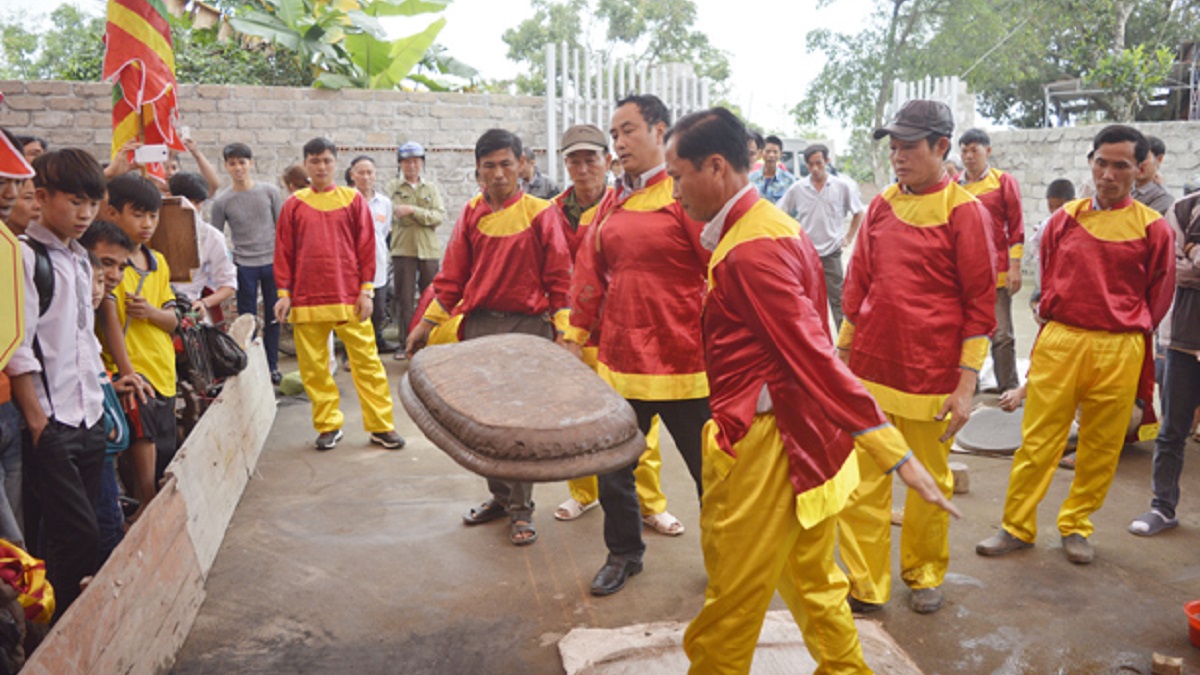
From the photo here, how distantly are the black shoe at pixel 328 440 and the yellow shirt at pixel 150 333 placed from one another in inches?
70.9

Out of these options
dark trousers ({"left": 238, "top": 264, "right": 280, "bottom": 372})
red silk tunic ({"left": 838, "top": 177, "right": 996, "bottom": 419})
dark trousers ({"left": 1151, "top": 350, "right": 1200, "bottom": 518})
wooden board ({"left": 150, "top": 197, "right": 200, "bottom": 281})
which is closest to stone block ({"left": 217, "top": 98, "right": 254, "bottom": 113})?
dark trousers ({"left": 238, "top": 264, "right": 280, "bottom": 372})

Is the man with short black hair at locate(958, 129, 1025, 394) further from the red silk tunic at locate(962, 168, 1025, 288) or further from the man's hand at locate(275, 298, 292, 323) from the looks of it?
the man's hand at locate(275, 298, 292, 323)

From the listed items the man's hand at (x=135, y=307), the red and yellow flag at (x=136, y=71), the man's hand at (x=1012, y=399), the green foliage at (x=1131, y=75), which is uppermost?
the green foliage at (x=1131, y=75)

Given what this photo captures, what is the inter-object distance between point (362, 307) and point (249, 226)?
7.91ft

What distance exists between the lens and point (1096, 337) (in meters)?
4.01

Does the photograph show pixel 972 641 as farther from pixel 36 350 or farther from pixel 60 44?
pixel 60 44

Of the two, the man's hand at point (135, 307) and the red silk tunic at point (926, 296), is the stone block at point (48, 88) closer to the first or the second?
the man's hand at point (135, 307)

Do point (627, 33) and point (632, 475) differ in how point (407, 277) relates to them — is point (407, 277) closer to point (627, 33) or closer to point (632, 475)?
point (632, 475)

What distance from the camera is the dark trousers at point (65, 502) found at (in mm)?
3139

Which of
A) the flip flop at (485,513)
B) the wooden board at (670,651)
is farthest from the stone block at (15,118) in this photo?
the wooden board at (670,651)

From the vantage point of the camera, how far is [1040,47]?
1997 centimetres

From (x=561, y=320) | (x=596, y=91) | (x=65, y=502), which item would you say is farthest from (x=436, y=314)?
(x=596, y=91)

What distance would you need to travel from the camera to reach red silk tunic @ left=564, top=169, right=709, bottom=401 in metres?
3.62

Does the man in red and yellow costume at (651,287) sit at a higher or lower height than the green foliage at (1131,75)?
lower
